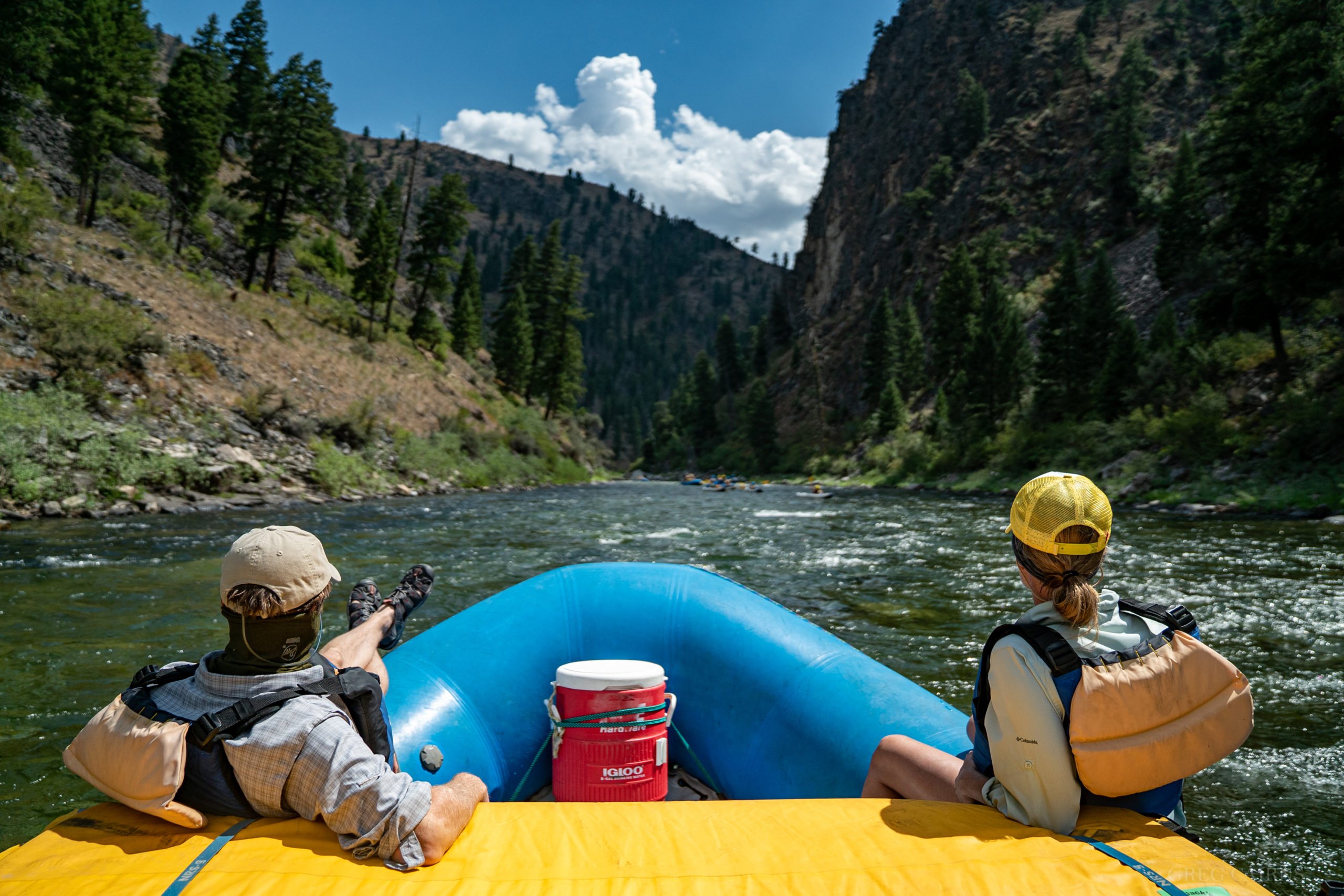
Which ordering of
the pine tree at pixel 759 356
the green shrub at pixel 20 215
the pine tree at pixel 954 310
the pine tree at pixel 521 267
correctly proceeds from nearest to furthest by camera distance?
the green shrub at pixel 20 215 → the pine tree at pixel 521 267 → the pine tree at pixel 954 310 → the pine tree at pixel 759 356

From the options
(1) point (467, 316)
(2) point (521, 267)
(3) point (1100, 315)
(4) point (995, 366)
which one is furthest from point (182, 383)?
(2) point (521, 267)

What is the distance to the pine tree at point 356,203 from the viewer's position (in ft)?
180

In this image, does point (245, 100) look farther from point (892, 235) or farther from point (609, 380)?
point (609, 380)

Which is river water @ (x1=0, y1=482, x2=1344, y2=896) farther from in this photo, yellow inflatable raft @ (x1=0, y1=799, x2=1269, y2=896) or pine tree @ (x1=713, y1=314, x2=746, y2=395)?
pine tree @ (x1=713, y1=314, x2=746, y2=395)

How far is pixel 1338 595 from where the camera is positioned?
7738 mm

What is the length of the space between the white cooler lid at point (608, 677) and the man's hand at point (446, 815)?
1.04 meters

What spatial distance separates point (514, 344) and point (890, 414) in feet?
82.2

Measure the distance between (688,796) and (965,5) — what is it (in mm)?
92470

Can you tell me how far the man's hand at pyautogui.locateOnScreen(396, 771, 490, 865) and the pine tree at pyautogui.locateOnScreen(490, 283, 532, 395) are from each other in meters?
43.9

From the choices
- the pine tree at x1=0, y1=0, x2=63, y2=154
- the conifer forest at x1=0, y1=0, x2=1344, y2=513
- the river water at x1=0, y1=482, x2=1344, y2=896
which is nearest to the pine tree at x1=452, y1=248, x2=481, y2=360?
the conifer forest at x1=0, y1=0, x2=1344, y2=513

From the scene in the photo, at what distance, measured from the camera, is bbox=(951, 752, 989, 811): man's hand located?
7.18ft

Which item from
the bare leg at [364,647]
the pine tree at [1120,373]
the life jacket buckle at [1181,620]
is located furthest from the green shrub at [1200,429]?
the bare leg at [364,647]

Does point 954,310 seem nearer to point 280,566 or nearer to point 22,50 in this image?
point 22,50

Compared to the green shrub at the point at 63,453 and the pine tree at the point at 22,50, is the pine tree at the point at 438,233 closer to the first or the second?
the pine tree at the point at 22,50
